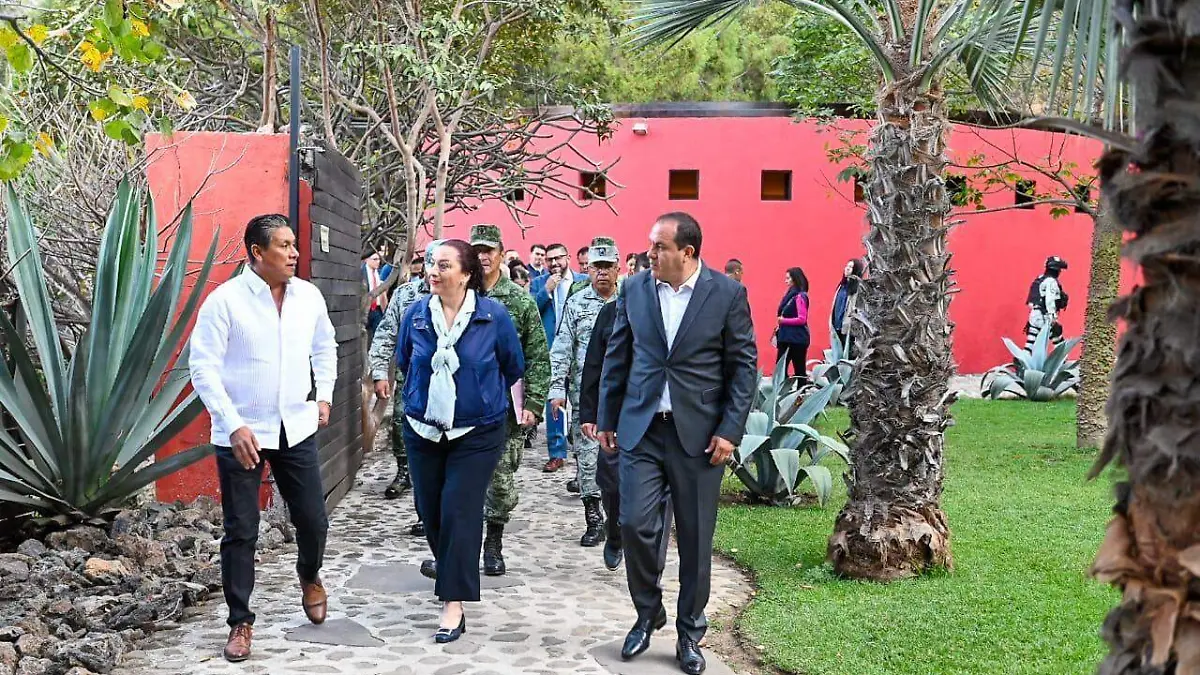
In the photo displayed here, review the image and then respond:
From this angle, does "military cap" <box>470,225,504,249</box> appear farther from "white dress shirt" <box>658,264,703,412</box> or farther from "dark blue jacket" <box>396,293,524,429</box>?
"white dress shirt" <box>658,264,703,412</box>

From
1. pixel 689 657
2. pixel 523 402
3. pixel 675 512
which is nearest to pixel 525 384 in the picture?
pixel 523 402

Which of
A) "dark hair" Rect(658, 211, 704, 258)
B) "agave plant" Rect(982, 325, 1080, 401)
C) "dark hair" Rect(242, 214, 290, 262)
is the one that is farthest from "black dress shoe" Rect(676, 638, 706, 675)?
"agave plant" Rect(982, 325, 1080, 401)

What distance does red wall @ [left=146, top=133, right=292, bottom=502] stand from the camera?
7398 millimetres

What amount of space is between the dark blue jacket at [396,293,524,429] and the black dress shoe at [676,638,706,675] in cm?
136

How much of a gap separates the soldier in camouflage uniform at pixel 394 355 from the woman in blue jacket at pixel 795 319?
6637mm

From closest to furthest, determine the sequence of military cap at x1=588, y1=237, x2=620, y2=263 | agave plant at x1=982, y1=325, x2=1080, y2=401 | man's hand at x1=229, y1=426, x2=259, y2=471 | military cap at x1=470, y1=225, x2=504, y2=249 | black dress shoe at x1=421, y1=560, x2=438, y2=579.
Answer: man's hand at x1=229, y1=426, x2=259, y2=471
black dress shoe at x1=421, y1=560, x2=438, y2=579
military cap at x1=470, y1=225, x2=504, y2=249
military cap at x1=588, y1=237, x2=620, y2=263
agave plant at x1=982, y1=325, x2=1080, y2=401

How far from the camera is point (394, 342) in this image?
6930mm

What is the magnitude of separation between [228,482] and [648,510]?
1795 millimetres

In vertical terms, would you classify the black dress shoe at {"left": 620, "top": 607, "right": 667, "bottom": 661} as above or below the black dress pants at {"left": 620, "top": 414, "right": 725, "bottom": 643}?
below

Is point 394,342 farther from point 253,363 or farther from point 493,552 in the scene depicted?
point 253,363

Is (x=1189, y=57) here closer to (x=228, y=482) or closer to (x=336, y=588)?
(x=228, y=482)

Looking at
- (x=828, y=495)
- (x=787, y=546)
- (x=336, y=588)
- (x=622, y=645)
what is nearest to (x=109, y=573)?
(x=336, y=588)

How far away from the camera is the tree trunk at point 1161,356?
2.21 meters

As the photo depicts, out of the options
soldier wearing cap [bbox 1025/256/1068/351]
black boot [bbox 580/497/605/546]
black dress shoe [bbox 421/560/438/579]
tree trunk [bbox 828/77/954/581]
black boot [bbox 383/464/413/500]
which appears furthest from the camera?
soldier wearing cap [bbox 1025/256/1068/351]
